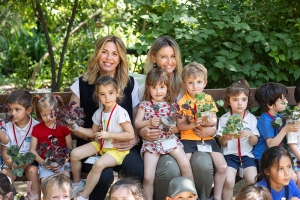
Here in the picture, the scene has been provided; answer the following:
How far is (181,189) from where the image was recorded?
383cm

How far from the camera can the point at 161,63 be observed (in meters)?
4.76

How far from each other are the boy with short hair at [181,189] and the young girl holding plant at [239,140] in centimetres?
62

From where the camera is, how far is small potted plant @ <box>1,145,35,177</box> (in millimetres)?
4159

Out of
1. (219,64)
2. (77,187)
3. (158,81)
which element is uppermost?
(219,64)

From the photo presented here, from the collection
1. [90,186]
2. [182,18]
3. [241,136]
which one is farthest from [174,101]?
[182,18]

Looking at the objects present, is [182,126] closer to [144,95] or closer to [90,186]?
[144,95]

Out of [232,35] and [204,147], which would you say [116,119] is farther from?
[232,35]

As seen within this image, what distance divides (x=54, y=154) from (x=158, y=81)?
3.47ft

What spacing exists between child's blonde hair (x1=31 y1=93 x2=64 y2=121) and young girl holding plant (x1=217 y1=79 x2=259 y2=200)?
143 centimetres

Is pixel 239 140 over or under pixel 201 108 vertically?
under

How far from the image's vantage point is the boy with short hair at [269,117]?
4.52m

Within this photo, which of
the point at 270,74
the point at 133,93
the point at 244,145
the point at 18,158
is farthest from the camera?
the point at 270,74

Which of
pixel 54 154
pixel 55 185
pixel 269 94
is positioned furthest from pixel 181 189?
pixel 269 94

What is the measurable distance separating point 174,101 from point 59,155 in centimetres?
111
